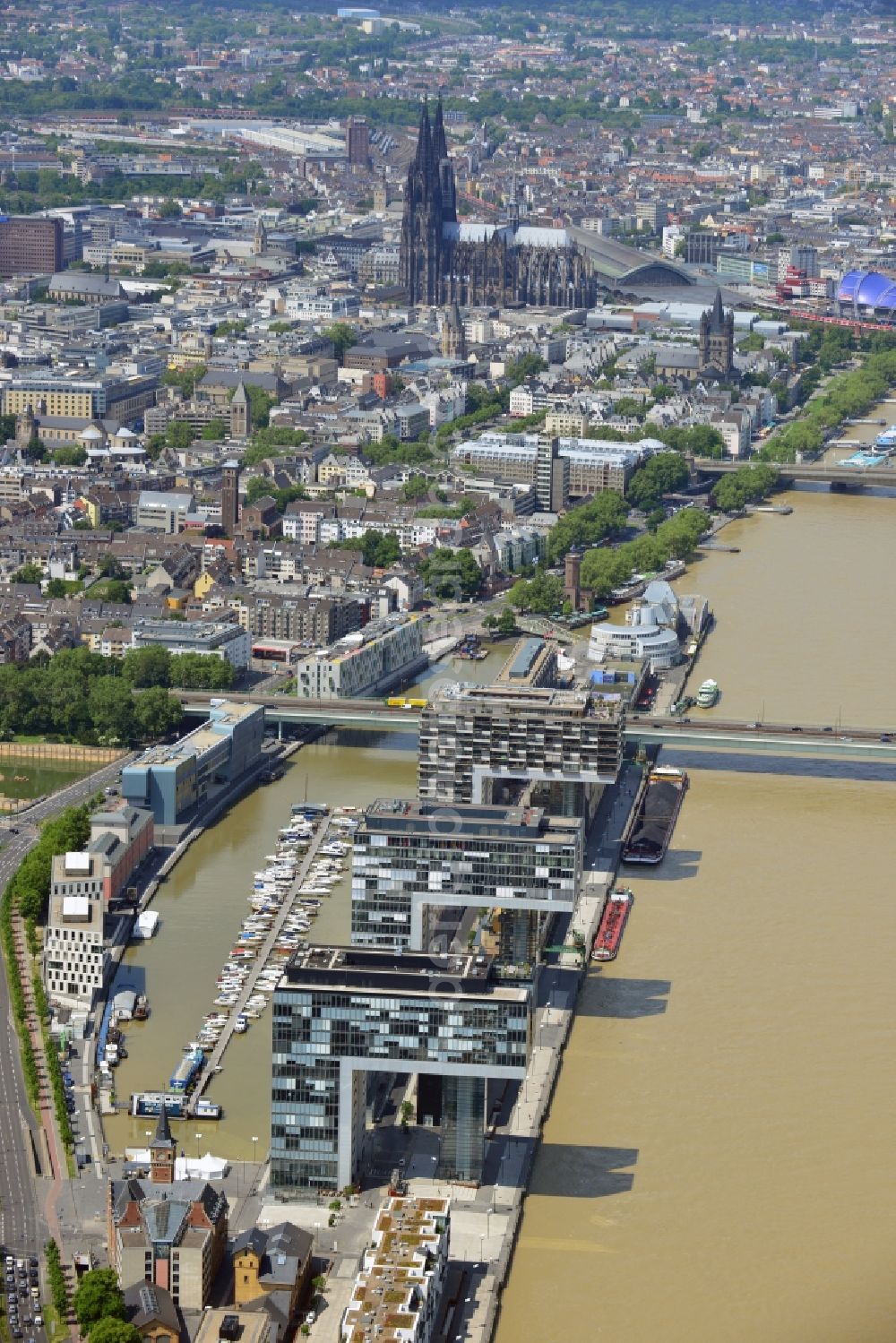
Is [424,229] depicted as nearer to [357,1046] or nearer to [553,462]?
[553,462]

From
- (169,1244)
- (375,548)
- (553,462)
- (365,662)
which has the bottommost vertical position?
(375,548)

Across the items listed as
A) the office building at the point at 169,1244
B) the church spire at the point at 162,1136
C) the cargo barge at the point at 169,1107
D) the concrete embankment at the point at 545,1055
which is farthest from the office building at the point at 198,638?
the office building at the point at 169,1244

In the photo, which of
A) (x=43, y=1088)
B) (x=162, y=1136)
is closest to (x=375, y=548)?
(x=43, y=1088)

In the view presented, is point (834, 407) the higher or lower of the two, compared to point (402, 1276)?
Result: lower

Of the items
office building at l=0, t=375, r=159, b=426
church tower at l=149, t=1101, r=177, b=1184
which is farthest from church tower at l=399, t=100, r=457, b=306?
church tower at l=149, t=1101, r=177, b=1184

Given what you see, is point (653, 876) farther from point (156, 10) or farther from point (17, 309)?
point (156, 10)
